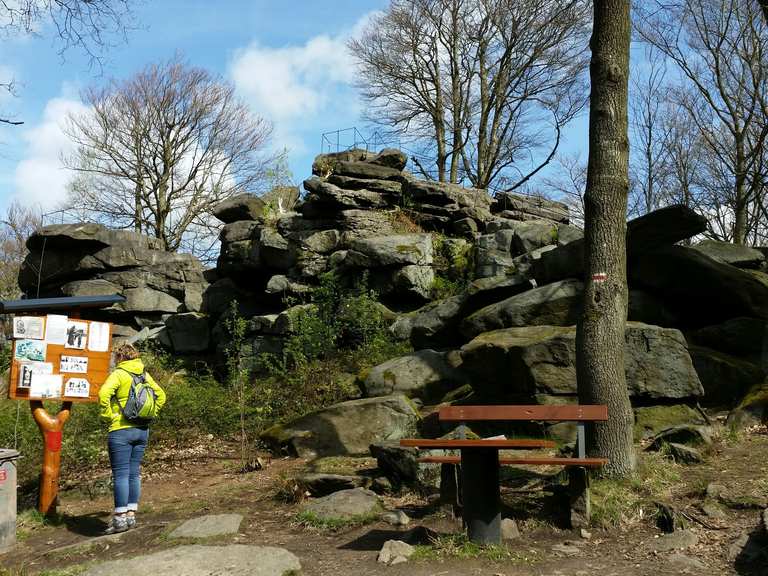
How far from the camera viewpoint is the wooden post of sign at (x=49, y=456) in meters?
7.33

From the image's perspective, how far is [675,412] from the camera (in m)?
8.11

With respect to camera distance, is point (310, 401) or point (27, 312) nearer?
point (27, 312)

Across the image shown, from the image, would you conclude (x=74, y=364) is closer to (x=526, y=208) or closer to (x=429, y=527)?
(x=429, y=527)

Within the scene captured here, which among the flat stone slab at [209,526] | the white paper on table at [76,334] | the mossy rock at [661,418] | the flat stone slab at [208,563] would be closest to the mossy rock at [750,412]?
the mossy rock at [661,418]

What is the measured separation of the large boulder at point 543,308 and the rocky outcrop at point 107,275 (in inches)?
507

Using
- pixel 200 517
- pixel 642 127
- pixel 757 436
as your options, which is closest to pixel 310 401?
pixel 200 517

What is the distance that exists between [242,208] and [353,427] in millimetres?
12773

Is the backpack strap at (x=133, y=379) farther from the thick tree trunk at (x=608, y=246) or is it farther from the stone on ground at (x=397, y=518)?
the thick tree trunk at (x=608, y=246)

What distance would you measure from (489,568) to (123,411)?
3.82 meters

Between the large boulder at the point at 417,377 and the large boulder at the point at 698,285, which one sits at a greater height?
the large boulder at the point at 698,285

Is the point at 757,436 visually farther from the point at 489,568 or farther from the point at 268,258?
the point at 268,258

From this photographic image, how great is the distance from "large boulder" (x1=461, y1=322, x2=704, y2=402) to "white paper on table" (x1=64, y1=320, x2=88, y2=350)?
4.89 metres

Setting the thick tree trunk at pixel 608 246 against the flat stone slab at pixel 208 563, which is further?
the thick tree trunk at pixel 608 246

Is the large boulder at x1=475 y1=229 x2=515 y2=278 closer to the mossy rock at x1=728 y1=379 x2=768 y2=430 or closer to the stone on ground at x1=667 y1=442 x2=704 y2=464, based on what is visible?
the mossy rock at x1=728 y1=379 x2=768 y2=430
